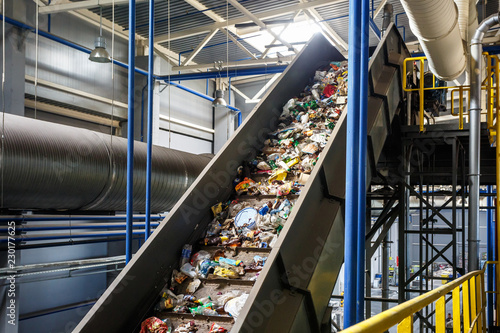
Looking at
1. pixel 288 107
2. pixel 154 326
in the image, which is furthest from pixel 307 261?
pixel 288 107

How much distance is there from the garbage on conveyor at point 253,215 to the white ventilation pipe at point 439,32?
1.23m

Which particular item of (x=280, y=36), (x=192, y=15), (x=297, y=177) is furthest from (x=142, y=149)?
(x=280, y=36)

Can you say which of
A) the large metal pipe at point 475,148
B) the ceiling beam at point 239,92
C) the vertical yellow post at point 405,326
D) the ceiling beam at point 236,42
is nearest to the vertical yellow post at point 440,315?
the vertical yellow post at point 405,326

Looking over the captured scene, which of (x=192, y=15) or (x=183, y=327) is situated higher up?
(x=192, y=15)

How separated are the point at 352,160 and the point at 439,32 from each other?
2963 millimetres

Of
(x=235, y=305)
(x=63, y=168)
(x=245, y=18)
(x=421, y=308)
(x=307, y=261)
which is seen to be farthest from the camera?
(x=245, y=18)

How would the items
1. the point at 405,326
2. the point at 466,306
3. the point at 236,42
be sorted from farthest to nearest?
1. the point at 236,42
2. the point at 466,306
3. the point at 405,326

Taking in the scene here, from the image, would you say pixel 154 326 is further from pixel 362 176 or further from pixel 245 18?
pixel 245 18

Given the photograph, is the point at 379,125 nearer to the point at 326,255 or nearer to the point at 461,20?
the point at 326,255

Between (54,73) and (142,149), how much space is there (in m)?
4.56

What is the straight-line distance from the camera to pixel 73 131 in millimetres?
7242

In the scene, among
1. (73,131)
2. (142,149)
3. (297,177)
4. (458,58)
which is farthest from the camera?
(142,149)

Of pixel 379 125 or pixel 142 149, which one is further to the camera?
pixel 142 149

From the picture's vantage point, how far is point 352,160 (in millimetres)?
3416
